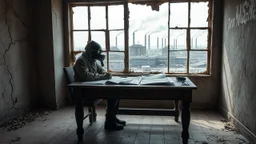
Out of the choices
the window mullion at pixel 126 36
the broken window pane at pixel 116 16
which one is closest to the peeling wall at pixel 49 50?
the broken window pane at pixel 116 16

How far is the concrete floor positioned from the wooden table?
0.49 m

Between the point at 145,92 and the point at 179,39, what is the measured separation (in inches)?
82.9

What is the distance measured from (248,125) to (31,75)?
3.73 metres

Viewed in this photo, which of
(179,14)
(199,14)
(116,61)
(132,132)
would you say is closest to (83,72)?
(132,132)

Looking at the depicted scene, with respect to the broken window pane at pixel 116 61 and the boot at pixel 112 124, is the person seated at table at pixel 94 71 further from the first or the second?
the broken window pane at pixel 116 61

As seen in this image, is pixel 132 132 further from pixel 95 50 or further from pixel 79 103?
pixel 95 50

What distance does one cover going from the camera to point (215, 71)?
421 centimetres

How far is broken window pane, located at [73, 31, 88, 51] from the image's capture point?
15.4 ft

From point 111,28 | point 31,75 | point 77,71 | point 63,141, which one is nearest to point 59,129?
point 63,141

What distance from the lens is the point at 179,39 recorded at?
435cm

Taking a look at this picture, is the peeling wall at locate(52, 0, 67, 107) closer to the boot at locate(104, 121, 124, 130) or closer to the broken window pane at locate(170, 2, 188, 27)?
the boot at locate(104, 121, 124, 130)

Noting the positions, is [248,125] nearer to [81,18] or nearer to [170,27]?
[170,27]

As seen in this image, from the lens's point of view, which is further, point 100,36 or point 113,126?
point 100,36

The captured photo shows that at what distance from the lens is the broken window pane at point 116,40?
14.9 feet
